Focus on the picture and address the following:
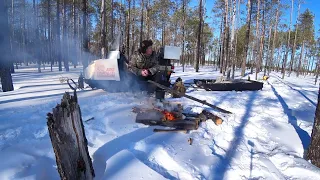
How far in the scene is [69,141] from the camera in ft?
6.55

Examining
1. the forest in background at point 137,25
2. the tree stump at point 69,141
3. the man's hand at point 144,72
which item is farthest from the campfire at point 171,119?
the forest in background at point 137,25

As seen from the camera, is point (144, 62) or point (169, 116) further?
point (144, 62)

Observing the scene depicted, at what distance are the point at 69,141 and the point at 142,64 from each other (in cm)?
463

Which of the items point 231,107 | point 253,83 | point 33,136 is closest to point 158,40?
point 253,83

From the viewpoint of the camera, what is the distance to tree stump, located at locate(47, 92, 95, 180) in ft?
6.10

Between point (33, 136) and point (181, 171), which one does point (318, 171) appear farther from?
point (33, 136)

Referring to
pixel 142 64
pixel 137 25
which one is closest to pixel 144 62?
pixel 142 64

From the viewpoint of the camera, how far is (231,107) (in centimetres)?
570

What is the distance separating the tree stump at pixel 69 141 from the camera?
6.10 ft

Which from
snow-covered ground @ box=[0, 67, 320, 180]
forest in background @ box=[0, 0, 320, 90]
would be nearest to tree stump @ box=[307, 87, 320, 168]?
snow-covered ground @ box=[0, 67, 320, 180]

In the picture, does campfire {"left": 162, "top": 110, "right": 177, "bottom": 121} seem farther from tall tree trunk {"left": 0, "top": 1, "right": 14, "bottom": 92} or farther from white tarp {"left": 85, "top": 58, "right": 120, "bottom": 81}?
tall tree trunk {"left": 0, "top": 1, "right": 14, "bottom": 92}

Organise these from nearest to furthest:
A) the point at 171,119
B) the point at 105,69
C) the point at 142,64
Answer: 1. the point at 171,119
2. the point at 105,69
3. the point at 142,64

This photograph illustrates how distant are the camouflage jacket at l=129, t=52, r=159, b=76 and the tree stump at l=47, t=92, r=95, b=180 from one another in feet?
13.6

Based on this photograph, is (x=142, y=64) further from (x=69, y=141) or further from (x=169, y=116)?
(x=69, y=141)
